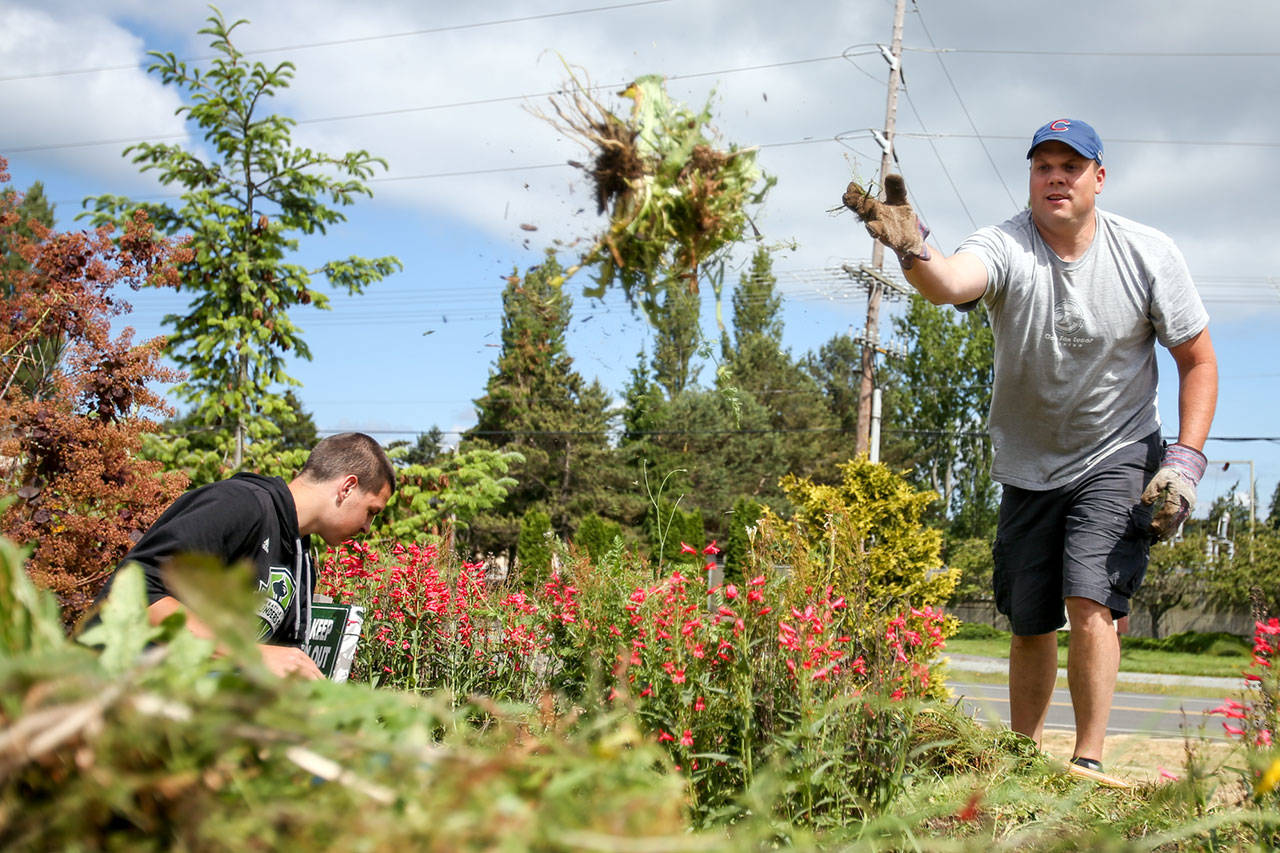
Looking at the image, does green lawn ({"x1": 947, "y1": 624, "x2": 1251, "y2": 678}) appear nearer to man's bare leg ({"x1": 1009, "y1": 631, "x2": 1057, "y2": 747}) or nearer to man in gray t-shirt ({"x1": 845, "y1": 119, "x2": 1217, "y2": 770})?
man's bare leg ({"x1": 1009, "y1": 631, "x2": 1057, "y2": 747})

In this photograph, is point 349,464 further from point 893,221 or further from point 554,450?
point 554,450

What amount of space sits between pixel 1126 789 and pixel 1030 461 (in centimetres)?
104

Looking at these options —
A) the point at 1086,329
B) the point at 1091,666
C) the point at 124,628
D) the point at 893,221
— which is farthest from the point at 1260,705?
the point at 124,628

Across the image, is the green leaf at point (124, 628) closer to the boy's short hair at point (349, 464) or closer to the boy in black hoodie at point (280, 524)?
the boy in black hoodie at point (280, 524)

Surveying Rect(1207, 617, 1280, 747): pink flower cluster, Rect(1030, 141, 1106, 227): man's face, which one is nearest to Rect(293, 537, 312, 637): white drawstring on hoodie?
Rect(1207, 617, 1280, 747): pink flower cluster

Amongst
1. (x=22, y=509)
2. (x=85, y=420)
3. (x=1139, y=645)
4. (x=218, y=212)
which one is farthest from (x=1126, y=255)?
(x=1139, y=645)

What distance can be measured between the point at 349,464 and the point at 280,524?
11.5 inches

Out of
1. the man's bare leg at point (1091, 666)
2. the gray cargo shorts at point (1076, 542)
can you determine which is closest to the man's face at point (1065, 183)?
the gray cargo shorts at point (1076, 542)

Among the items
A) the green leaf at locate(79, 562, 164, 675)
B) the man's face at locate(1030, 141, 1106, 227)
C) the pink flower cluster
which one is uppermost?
the man's face at locate(1030, 141, 1106, 227)

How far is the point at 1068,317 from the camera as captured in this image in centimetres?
308

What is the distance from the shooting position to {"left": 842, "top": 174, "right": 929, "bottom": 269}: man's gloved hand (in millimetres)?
2775

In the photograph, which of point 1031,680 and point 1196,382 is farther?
point 1031,680

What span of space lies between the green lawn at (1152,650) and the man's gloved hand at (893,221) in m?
21.7

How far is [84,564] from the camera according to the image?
15.9 ft
